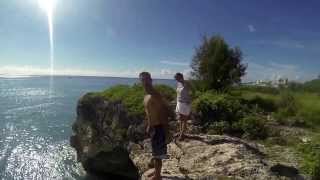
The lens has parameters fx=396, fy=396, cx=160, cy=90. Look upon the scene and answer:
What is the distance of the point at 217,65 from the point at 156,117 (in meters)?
22.3

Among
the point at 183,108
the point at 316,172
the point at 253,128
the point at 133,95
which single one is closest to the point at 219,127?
the point at 253,128

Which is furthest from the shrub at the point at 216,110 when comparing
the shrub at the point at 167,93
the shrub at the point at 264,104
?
the shrub at the point at 264,104

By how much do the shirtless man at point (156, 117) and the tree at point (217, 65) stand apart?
2163cm

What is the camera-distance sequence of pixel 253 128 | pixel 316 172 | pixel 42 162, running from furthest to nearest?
pixel 42 162 → pixel 253 128 → pixel 316 172

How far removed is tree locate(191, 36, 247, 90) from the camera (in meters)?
30.4

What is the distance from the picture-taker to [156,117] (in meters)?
8.78

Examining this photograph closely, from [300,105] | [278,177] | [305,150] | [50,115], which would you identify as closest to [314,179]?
[278,177]

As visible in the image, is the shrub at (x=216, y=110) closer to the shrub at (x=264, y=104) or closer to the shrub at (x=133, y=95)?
the shrub at (x=133, y=95)

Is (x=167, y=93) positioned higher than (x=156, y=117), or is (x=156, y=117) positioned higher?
(x=156, y=117)

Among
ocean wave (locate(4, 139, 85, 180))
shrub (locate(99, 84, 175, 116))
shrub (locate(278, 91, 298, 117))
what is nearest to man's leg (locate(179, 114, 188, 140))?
shrub (locate(99, 84, 175, 116))

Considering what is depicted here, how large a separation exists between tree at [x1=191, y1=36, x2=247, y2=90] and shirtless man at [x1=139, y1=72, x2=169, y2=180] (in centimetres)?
2163

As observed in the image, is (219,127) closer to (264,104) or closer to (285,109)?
(285,109)

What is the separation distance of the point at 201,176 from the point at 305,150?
429 cm

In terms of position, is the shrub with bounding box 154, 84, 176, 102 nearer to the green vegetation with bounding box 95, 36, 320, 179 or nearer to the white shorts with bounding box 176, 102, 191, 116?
the green vegetation with bounding box 95, 36, 320, 179
